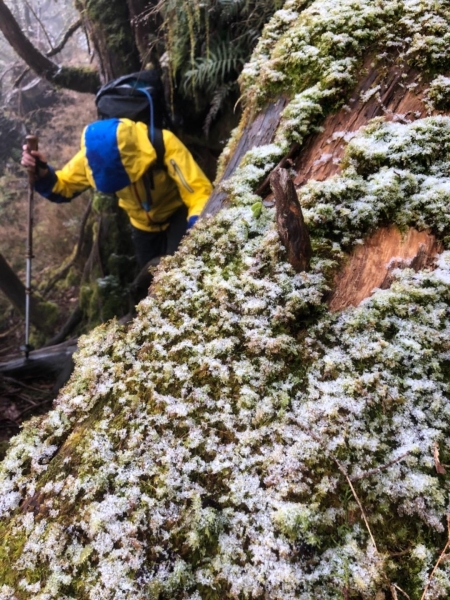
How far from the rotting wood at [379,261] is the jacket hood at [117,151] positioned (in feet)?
9.81

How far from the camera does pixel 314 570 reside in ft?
3.16

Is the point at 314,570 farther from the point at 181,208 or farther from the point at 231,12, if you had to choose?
the point at 231,12

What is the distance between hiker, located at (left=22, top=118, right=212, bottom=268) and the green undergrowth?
212 centimetres

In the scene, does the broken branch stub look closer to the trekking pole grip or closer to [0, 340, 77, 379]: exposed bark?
the trekking pole grip

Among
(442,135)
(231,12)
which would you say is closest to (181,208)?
(231,12)

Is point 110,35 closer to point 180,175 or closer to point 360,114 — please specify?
point 180,175

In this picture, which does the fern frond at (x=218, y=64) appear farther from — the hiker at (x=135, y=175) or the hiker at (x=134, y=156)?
the hiker at (x=135, y=175)

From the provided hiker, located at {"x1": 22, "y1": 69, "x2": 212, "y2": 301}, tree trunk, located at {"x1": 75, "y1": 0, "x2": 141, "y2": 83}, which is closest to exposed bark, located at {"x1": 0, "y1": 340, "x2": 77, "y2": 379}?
hiker, located at {"x1": 22, "y1": 69, "x2": 212, "y2": 301}

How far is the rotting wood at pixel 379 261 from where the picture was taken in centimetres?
139

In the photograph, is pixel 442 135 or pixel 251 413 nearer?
pixel 251 413

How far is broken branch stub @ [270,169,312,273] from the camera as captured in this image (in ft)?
4.46

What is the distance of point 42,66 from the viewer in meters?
6.32

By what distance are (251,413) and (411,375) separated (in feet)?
1.74

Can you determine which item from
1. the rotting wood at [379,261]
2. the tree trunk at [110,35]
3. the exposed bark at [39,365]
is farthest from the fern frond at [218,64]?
the exposed bark at [39,365]
